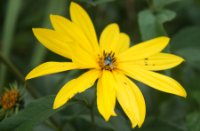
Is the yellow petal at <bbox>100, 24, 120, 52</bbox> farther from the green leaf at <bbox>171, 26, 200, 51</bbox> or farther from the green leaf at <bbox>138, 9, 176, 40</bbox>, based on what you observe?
the green leaf at <bbox>171, 26, 200, 51</bbox>

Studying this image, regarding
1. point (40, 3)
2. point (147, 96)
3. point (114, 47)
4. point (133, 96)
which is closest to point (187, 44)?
point (147, 96)

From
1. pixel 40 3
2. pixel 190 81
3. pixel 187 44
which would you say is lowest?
pixel 190 81

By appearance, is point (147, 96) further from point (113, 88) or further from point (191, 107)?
point (113, 88)

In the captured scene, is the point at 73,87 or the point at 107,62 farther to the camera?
the point at 107,62

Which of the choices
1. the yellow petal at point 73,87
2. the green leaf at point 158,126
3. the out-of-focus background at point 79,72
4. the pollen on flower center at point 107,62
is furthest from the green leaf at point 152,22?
the green leaf at point 158,126

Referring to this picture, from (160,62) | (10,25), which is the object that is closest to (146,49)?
(160,62)

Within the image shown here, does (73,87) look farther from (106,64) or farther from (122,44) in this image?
(122,44)

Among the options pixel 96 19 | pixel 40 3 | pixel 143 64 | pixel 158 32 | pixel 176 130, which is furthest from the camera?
pixel 40 3
